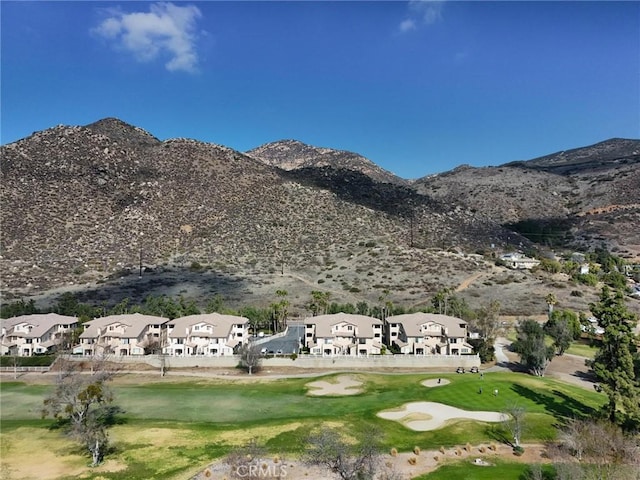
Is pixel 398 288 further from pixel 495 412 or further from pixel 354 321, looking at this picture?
pixel 495 412

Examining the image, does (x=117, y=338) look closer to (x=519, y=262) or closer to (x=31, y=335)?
(x=31, y=335)

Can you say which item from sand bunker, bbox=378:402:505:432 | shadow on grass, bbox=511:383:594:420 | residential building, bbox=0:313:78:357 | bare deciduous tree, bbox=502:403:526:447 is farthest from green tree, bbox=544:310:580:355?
residential building, bbox=0:313:78:357

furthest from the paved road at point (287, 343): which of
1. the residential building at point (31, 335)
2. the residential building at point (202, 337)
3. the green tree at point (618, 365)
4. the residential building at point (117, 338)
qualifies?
the green tree at point (618, 365)

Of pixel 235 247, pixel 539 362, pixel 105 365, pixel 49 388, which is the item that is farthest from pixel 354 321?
pixel 235 247

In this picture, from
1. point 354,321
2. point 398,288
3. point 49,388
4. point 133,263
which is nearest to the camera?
point 49,388

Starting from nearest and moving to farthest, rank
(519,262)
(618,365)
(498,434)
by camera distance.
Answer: (498,434) → (618,365) → (519,262)

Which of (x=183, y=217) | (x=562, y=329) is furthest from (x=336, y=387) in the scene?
(x=183, y=217)

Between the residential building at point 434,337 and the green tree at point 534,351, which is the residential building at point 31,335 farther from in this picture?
the green tree at point 534,351
